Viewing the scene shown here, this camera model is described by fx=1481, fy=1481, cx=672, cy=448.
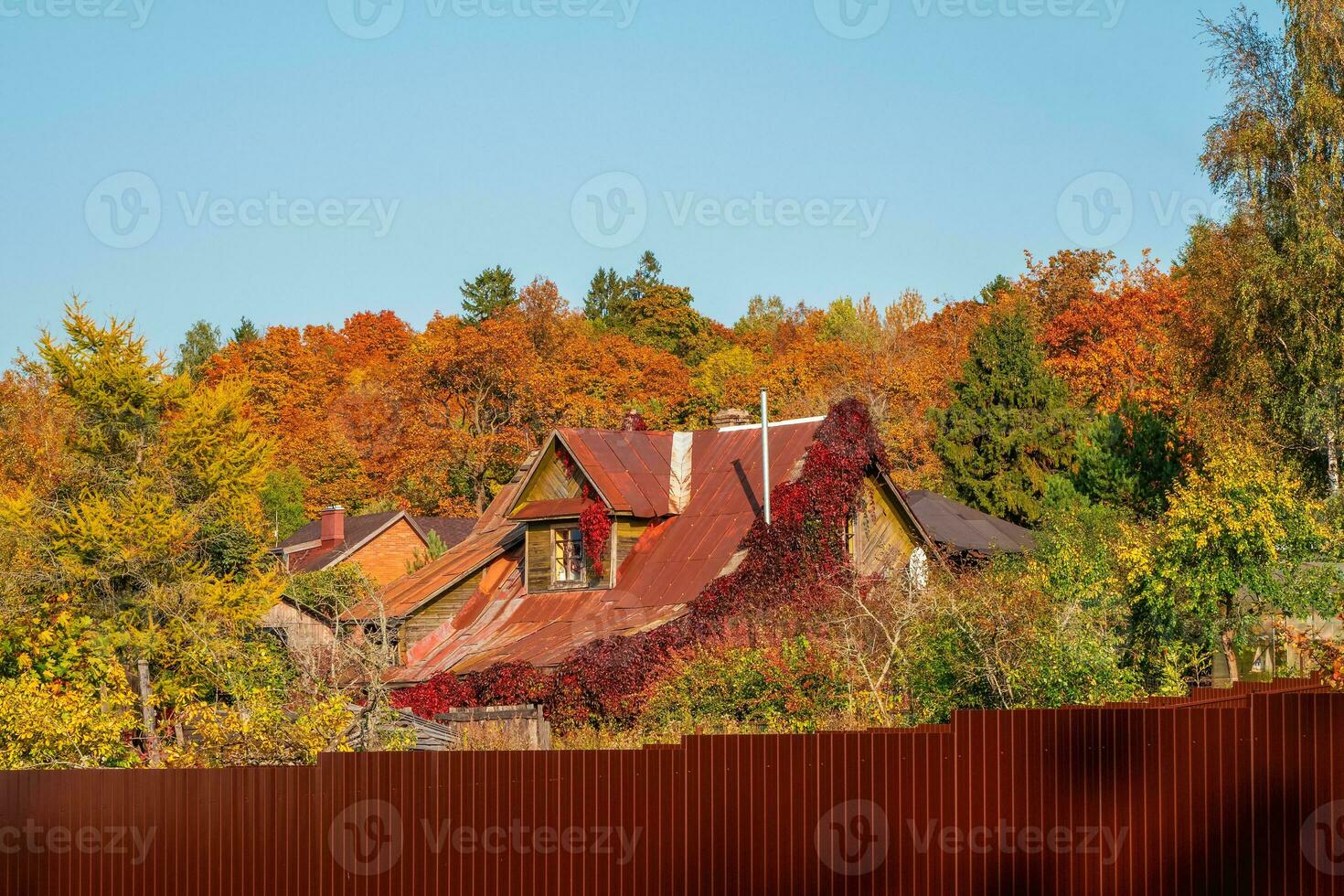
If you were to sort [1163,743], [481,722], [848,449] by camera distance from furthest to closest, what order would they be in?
[848,449]
[481,722]
[1163,743]

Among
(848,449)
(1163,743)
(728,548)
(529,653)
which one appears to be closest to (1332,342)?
(848,449)

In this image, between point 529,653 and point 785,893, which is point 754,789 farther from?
point 529,653

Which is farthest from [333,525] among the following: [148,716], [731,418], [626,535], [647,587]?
[148,716]

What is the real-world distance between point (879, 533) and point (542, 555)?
6.71 m

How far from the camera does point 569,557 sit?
96.7 ft

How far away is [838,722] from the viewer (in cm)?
1786

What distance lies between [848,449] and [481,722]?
30.9ft

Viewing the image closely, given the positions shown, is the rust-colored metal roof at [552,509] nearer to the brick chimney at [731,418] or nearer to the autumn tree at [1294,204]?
the brick chimney at [731,418]

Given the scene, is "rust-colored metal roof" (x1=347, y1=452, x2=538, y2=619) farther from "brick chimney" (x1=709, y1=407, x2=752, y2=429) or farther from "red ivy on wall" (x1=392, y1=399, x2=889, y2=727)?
"red ivy on wall" (x1=392, y1=399, x2=889, y2=727)

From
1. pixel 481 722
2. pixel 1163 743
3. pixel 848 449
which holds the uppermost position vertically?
pixel 848 449

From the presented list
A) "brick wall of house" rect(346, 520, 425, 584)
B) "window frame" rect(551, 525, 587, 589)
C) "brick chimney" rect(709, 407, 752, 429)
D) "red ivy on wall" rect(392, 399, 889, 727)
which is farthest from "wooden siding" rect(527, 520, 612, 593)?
"brick wall of house" rect(346, 520, 425, 584)

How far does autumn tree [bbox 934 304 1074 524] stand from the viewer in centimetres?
4994

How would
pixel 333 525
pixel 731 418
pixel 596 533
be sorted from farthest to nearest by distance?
1. pixel 333 525
2. pixel 731 418
3. pixel 596 533

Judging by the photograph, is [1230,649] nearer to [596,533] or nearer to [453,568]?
[596,533]
